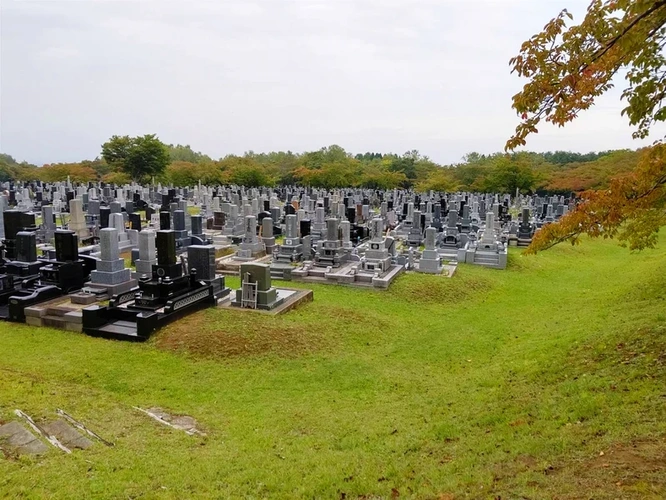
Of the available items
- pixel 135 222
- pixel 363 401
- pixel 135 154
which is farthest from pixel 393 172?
pixel 363 401

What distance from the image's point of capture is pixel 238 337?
1052 cm

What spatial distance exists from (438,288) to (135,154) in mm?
54086

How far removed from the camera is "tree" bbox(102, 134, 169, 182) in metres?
60.5

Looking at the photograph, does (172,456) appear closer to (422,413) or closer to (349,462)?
(349,462)

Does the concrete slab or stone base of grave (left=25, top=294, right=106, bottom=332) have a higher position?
stone base of grave (left=25, top=294, right=106, bottom=332)

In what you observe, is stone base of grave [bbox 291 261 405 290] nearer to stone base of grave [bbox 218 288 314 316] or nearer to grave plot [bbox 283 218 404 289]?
grave plot [bbox 283 218 404 289]

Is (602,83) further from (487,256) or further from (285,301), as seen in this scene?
(487,256)

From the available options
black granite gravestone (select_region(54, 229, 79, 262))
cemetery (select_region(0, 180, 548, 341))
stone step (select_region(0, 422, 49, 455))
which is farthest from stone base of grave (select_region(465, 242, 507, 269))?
stone step (select_region(0, 422, 49, 455))

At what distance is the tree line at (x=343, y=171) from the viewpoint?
5403 cm

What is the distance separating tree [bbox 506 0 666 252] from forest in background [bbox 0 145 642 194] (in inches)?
1796

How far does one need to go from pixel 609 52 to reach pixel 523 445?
14.9ft

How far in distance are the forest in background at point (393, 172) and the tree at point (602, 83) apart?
150 feet

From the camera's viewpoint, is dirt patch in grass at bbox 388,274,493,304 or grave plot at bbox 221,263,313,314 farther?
dirt patch in grass at bbox 388,274,493,304

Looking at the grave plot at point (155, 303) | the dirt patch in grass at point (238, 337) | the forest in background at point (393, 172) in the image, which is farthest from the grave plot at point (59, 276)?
the forest in background at point (393, 172)
